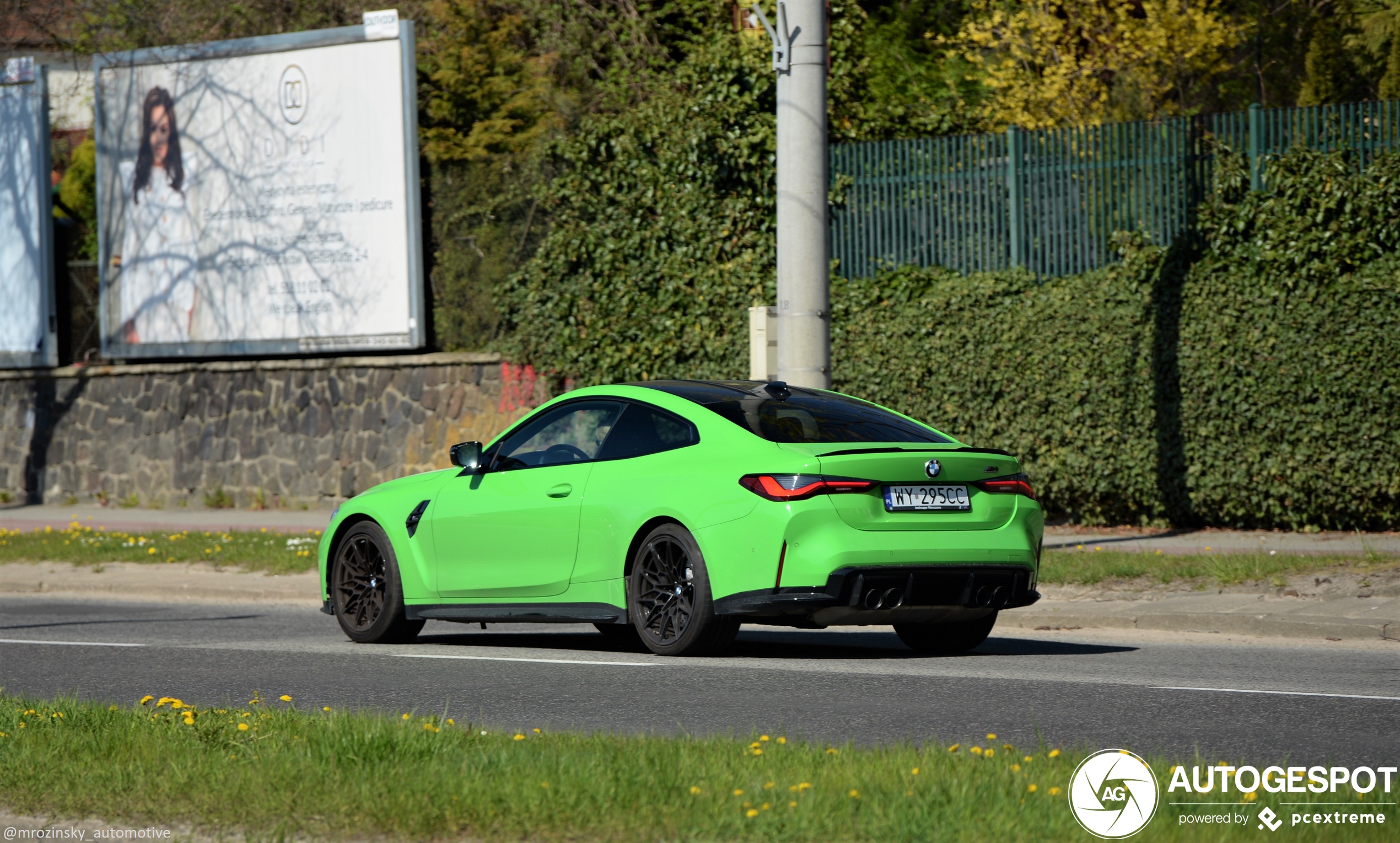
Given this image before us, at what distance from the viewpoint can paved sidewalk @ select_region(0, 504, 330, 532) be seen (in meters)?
19.9

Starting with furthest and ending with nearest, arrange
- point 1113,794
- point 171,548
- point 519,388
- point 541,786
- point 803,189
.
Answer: point 519,388
point 171,548
point 803,189
point 541,786
point 1113,794

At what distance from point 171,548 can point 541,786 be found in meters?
12.4

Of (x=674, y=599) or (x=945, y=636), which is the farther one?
(x=945, y=636)

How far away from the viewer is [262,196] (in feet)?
75.4

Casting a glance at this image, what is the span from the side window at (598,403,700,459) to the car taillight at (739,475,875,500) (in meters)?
0.66

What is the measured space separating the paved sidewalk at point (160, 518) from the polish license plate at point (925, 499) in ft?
38.3

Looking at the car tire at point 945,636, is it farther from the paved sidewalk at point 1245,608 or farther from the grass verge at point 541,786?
the grass verge at point 541,786

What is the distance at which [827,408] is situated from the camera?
9.41 m

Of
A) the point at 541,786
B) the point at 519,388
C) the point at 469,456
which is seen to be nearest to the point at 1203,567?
the point at 469,456

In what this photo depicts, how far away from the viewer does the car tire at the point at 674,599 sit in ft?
28.7

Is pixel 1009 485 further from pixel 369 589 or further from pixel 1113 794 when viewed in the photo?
pixel 1113 794

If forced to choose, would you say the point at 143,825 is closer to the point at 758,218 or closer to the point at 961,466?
the point at 961,466

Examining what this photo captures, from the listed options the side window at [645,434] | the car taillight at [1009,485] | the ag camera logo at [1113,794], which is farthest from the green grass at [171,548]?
the ag camera logo at [1113,794]

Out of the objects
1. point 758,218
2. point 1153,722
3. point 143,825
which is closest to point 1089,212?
point 758,218
